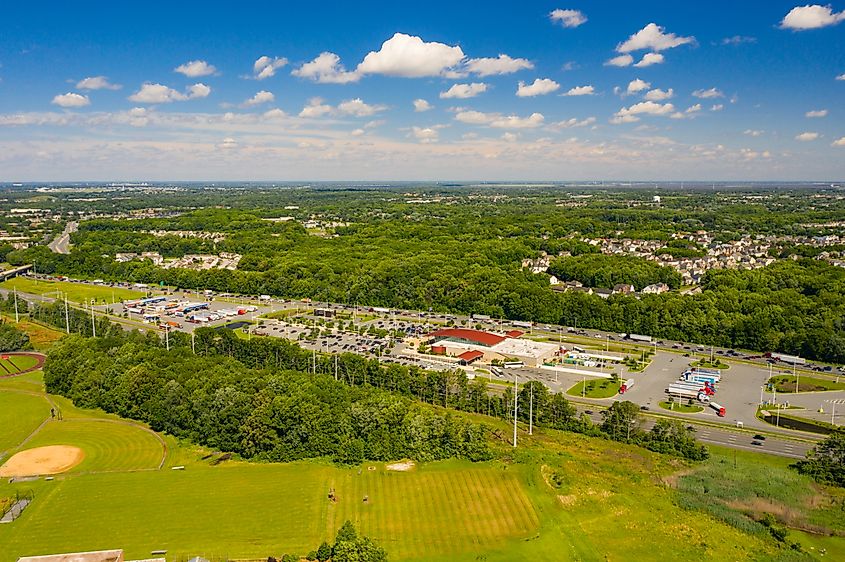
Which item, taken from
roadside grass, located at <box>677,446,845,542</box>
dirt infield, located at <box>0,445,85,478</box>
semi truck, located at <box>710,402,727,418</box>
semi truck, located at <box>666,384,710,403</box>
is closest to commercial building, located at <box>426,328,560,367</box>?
semi truck, located at <box>666,384,710,403</box>

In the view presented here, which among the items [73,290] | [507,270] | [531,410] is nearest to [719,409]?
[531,410]

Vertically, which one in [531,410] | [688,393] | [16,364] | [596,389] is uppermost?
[531,410]

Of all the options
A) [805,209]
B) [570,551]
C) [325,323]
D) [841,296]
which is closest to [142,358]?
[325,323]

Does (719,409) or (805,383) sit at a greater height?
(719,409)

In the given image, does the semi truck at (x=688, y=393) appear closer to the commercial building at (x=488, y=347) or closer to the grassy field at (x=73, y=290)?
the commercial building at (x=488, y=347)

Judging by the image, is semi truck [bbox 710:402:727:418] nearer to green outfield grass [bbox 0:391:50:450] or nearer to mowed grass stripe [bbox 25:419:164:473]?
mowed grass stripe [bbox 25:419:164:473]

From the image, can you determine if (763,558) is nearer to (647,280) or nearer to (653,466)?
(653,466)

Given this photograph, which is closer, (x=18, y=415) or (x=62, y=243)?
(x=18, y=415)

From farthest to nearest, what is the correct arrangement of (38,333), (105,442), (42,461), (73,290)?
(73,290) → (38,333) → (105,442) → (42,461)

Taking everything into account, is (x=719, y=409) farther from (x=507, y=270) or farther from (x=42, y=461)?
(x=507, y=270)
